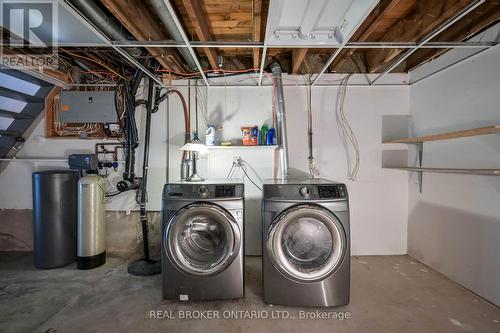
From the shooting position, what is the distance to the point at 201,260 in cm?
187

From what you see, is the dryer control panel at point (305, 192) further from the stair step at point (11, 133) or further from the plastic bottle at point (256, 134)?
the stair step at point (11, 133)

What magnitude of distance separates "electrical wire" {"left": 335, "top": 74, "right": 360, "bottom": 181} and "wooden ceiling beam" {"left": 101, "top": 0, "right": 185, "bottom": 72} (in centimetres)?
204

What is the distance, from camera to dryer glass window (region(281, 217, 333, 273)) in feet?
5.84

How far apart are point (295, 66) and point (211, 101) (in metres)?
1.10

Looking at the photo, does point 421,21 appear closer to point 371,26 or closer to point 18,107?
point 371,26

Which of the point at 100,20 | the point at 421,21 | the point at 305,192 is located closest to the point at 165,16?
the point at 100,20

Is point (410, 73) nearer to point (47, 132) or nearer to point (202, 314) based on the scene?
point (202, 314)

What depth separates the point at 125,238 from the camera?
2.80m

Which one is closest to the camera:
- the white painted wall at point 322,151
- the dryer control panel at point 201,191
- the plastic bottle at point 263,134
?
the dryer control panel at point 201,191

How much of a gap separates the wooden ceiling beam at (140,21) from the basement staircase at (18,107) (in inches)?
60.4

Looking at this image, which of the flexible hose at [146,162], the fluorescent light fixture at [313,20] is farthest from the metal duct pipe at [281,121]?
the flexible hose at [146,162]

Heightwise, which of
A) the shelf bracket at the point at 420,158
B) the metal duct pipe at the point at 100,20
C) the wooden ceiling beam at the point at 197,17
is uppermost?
the wooden ceiling beam at the point at 197,17

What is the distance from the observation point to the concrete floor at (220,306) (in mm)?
1616

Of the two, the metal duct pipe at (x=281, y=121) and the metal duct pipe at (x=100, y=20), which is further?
the metal duct pipe at (x=281, y=121)
